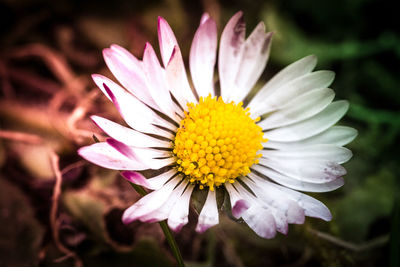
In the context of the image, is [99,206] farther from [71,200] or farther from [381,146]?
[381,146]

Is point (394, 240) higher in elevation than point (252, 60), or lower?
lower

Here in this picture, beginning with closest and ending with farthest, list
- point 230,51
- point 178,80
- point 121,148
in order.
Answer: point 121,148 < point 178,80 < point 230,51

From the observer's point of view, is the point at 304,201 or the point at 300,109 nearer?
the point at 304,201

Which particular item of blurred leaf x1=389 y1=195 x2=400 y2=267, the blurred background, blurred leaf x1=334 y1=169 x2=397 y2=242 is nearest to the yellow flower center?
the blurred background

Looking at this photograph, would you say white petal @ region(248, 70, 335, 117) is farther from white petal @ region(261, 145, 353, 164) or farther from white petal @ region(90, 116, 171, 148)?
white petal @ region(90, 116, 171, 148)

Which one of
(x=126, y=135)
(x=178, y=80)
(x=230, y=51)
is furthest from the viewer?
(x=230, y=51)

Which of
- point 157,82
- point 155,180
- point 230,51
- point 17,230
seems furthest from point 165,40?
point 17,230

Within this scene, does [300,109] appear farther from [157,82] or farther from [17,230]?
[17,230]
